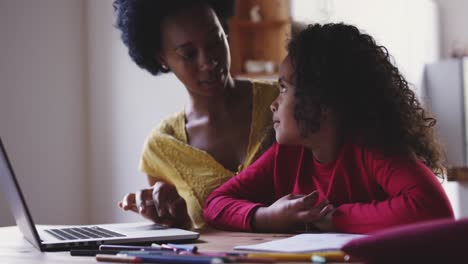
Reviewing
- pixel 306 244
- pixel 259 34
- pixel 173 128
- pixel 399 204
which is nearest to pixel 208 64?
pixel 173 128

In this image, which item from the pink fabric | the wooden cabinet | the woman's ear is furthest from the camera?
the wooden cabinet

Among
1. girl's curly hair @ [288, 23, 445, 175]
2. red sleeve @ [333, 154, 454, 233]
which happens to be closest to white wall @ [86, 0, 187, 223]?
girl's curly hair @ [288, 23, 445, 175]

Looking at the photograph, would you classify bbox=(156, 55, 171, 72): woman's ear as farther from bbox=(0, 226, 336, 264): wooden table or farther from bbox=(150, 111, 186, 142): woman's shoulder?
bbox=(0, 226, 336, 264): wooden table

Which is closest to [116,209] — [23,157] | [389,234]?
[23,157]

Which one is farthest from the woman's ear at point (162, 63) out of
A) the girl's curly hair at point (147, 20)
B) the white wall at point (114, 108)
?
the white wall at point (114, 108)

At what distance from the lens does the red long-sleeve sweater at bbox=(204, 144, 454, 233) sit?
1145 mm

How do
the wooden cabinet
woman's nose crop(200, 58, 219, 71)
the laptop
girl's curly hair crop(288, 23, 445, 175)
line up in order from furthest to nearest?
the wooden cabinet < woman's nose crop(200, 58, 219, 71) < girl's curly hair crop(288, 23, 445, 175) < the laptop

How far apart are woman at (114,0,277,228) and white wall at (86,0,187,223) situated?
5.29ft

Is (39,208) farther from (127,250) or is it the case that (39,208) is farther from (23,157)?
(127,250)

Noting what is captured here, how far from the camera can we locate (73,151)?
3.55 m

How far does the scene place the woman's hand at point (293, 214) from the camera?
120 cm

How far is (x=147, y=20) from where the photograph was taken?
6.22 ft

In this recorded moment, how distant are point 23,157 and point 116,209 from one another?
640 millimetres

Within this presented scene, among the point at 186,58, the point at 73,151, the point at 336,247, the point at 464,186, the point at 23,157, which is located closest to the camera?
the point at 336,247
